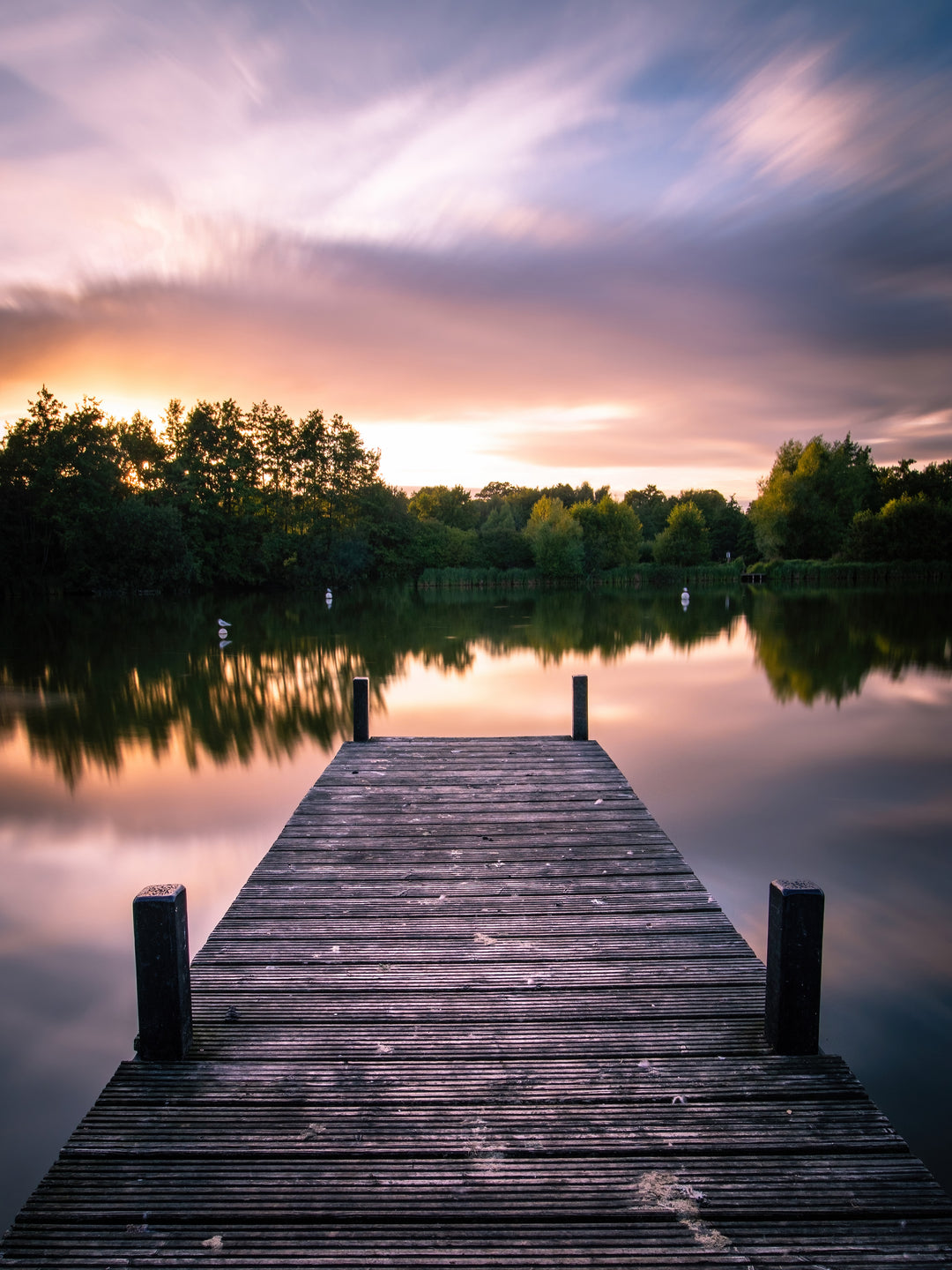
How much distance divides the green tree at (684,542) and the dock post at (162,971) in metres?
69.7

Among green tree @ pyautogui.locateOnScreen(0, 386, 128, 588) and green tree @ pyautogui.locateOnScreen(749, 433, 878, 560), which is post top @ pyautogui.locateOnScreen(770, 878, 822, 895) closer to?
green tree @ pyautogui.locateOnScreen(0, 386, 128, 588)

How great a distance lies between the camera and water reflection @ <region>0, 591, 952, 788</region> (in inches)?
502

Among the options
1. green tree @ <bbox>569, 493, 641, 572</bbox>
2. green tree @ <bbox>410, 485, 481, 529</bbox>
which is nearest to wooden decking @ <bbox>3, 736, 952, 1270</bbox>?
green tree @ <bbox>569, 493, 641, 572</bbox>

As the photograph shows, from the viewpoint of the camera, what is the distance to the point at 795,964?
304 cm

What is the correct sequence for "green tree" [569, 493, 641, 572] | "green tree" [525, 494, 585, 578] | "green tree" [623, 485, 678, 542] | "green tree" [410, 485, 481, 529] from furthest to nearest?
"green tree" [623, 485, 678, 542] < "green tree" [410, 485, 481, 529] < "green tree" [569, 493, 641, 572] < "green tree" [525, 494, 585, 578]

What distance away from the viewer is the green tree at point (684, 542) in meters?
69.2

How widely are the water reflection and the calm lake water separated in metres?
0.13

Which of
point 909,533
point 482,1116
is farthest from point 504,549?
point 482,1116

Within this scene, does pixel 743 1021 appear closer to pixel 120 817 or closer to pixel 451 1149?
pixel 451 1149

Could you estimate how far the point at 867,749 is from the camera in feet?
36.9

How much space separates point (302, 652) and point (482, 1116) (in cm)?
1996

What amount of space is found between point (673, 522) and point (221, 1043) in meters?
71.0

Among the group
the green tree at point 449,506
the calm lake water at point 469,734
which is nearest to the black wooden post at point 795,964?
Result: the calm lake water at point 469,734

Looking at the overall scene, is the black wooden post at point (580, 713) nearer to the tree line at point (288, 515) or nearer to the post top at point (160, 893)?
the post top at point (160, 893)
